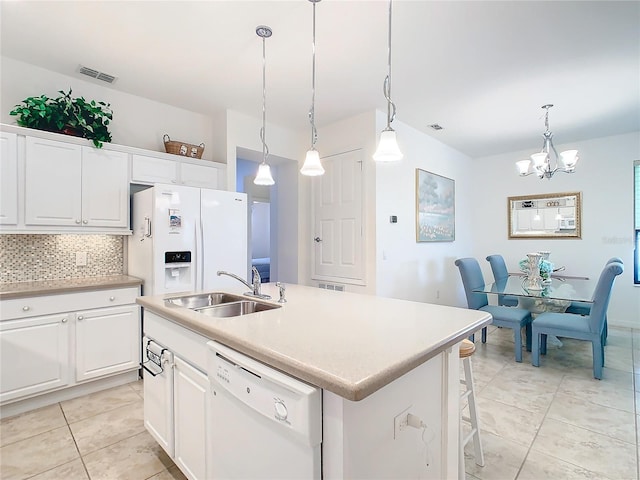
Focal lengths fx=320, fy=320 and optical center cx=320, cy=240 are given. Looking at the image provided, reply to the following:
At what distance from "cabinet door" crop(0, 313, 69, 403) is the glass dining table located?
3.80 m

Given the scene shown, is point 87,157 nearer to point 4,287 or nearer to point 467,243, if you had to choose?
point 4,287

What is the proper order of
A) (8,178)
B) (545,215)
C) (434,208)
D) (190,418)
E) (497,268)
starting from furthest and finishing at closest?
1. (545,215)
2. (434,208)
3. (497,268)
4. (8,178)
5. (190,418)

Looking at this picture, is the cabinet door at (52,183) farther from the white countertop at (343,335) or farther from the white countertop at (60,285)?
the white countertop at (343,335)

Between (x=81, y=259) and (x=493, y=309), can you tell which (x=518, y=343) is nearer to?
(x=493, y=309)

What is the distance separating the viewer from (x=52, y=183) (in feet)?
8.34

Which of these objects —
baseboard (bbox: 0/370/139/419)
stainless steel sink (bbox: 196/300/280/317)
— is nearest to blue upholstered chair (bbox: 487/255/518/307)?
stainless steel sink (bbox: 196/300/280/317)

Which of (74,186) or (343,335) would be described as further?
(74,186)

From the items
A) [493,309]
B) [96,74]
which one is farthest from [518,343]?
[96,74]

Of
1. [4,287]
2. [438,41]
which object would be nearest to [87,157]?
[4,287]

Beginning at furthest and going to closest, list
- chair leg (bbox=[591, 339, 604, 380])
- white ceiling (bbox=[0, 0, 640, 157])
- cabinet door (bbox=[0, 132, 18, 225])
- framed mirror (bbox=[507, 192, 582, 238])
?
framed mirror (bbox=[507, 192, 582, 238]), chair leg (bbox=[591, 339, 604, 380]), cabinet door (bbox=[0, 132, 18, 225]), white ceiling (bbox=[0, 0, 640, 157])

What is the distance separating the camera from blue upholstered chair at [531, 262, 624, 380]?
2775 millimetres

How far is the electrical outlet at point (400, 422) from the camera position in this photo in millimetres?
998

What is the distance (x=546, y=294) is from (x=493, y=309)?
64cm

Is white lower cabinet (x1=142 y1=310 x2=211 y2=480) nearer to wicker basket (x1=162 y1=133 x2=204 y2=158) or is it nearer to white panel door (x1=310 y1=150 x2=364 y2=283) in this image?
wicker basket (x1=162 y1=133 x2=204 y2=158)
